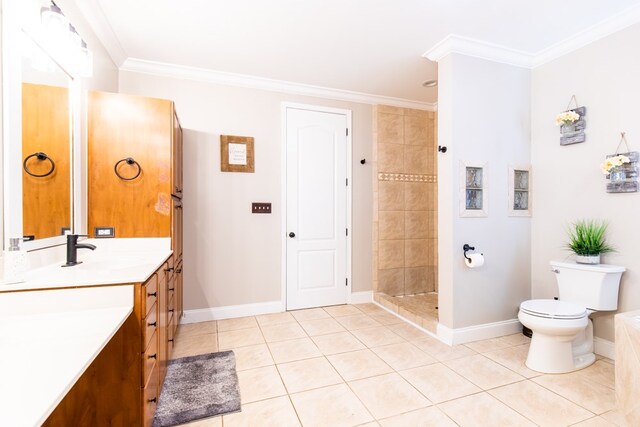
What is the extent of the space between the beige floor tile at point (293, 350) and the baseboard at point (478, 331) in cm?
108

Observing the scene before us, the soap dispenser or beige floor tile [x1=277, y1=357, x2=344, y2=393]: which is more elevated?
the soap dispenser

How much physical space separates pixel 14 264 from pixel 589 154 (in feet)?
11.8

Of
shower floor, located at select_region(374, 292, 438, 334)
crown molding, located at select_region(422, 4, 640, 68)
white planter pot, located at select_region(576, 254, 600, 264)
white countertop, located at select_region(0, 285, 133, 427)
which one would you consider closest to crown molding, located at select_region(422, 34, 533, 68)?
crown molding, located at select_region(422, 4, 640, 68)

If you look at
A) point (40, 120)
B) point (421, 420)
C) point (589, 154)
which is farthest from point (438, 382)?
point (40, 120)

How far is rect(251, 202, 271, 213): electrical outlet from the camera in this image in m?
3.29

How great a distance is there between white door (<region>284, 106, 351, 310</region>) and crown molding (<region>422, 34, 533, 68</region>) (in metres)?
1.23

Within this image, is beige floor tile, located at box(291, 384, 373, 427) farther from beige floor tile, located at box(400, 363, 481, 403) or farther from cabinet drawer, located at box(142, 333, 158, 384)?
cabinet drawer, located at box(142, 333, 158, 384)

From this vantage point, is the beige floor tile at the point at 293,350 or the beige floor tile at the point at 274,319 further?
the beige floor tile at the point at 274,319

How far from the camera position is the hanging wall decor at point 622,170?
2.18 m

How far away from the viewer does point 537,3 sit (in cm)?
209

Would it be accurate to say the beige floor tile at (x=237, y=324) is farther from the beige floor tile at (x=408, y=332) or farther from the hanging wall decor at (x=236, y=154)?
the hanging wall decor at (x=236, y=154)

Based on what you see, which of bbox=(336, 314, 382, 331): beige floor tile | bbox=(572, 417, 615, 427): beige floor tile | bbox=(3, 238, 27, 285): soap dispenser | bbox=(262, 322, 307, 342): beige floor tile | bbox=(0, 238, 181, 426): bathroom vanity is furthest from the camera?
bbox=(336, 314, 382, 331): beige floor tile

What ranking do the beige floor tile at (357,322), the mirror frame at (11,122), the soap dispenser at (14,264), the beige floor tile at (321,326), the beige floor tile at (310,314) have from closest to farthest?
the soap dispenser at (14,264), the mirror frame at (11,122), the beige floor tile at (321,326), the beige floor tile at (357,322), the beige floor tile at (310,314)

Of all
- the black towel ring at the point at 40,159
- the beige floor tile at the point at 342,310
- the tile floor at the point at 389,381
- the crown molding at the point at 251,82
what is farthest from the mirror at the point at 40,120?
the beige floor tile at the point at 342,310
